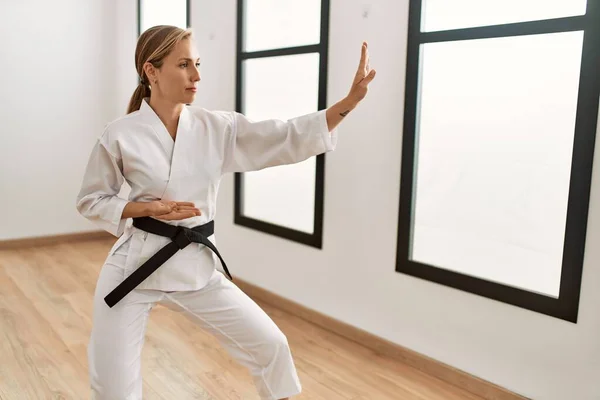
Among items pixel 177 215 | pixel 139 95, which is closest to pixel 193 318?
pixel 177 215

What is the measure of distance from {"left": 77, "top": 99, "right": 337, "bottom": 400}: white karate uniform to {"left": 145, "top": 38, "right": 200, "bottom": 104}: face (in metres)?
0.07

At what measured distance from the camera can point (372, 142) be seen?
280 cm

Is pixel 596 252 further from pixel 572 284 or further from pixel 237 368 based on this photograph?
pixel 237 368

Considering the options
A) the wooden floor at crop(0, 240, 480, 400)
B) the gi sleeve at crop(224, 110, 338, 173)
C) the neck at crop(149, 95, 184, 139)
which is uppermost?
the neck at crop(149, 95, 184, 139)

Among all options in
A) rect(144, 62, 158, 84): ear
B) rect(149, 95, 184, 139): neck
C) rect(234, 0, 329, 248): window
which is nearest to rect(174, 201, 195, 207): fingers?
rect(149, 95, 184, 139): neck

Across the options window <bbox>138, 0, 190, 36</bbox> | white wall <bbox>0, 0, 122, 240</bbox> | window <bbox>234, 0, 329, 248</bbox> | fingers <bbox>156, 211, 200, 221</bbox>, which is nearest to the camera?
fingers <bbox>156, 211, 200, 221</bbox>

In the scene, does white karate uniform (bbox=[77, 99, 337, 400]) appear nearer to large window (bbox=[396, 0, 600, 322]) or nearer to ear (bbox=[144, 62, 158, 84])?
ear (bbox=[144, 62, 158, 84])

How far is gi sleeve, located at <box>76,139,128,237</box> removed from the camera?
1.66 metres

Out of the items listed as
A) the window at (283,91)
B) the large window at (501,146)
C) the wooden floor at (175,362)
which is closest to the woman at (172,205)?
the wooden floor at (175,362)

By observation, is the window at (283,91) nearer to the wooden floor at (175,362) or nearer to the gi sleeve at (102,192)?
the wooden floor at (175,362)

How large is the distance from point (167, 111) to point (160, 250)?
41 centimetres

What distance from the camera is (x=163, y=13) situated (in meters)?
Result: 4.80

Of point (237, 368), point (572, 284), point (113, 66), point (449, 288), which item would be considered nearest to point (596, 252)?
point (572, 284)

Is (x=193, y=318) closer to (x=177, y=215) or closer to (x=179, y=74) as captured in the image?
(x=177, y=215)
